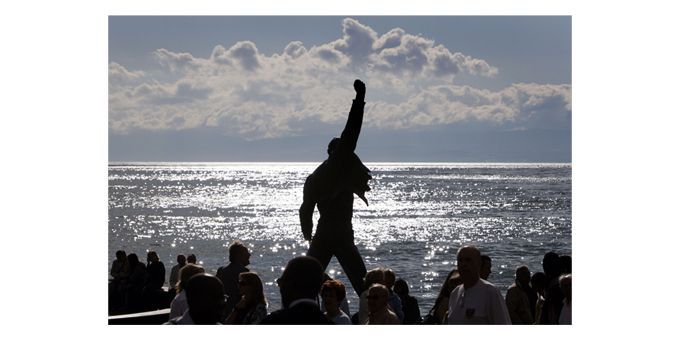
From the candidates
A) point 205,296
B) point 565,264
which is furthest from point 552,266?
point 205,296

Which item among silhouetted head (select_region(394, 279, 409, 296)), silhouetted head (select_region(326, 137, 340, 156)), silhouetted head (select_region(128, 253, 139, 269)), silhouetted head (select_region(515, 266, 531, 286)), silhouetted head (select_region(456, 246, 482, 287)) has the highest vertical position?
silhouetted head (select_region(326, 137, 340, 156))

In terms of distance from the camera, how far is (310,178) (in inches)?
486

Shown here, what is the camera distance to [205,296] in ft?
20.5

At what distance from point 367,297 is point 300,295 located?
2.21 m

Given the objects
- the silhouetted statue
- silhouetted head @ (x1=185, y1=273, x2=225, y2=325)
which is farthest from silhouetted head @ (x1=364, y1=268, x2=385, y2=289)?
silhouetted head @ (x1=185, y1=273, x2=225, y2=325)

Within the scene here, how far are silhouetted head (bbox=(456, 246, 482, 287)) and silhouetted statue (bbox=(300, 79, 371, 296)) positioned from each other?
13.9ft

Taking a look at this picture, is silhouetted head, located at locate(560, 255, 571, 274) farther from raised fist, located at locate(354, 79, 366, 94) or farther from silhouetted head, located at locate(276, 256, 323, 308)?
silhouetted head, located at locate(276, 256, 323, 308)

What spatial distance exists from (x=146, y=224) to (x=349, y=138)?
56.5m

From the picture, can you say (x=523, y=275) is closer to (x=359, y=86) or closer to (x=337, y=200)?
(x=337, y=200)

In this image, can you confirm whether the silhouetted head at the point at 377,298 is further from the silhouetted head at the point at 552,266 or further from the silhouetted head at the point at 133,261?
the silhouetted head at the point at 133,261

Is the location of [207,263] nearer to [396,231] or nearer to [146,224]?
[396,231]

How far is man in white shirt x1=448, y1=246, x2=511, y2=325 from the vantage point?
7.87 m

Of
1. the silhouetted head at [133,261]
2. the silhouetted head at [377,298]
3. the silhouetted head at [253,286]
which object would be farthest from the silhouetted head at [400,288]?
the silhouetted head at [133,261]

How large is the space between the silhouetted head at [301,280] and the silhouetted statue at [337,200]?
5882mm
